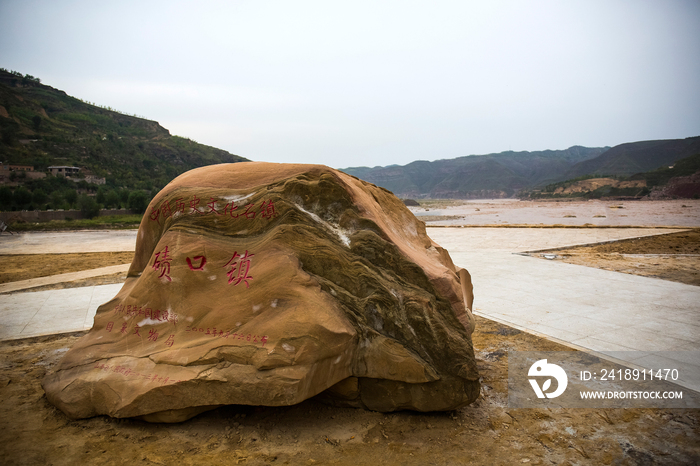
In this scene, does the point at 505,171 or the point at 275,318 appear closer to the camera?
the point at 275,318

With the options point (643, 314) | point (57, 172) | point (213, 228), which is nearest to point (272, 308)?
point (213, 228)

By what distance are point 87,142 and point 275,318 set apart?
51.1 metres

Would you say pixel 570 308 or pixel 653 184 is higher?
pixel 653 184

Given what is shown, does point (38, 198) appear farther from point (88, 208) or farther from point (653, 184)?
point (653, 184)

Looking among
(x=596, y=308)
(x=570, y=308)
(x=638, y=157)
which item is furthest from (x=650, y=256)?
(x=638, y=157)

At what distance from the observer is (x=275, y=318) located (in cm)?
305

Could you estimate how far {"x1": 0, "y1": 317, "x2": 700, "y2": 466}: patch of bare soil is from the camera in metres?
2.69

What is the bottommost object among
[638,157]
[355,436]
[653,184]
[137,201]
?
[355,436]

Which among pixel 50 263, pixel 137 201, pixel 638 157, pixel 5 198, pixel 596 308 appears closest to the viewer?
pixel 596 308

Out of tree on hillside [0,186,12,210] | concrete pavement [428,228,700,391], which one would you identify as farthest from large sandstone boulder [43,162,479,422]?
tree on hillside [0,186,12,210]

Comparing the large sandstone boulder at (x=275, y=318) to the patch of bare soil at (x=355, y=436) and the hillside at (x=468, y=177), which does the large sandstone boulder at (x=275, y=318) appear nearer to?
the patch of bare soil at (x=355, y=436)

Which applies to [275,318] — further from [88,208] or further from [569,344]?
[88,208]

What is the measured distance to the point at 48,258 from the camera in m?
11.6

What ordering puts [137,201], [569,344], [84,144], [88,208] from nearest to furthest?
[569,344] < [88,208] < [137,201] < [84,144]
